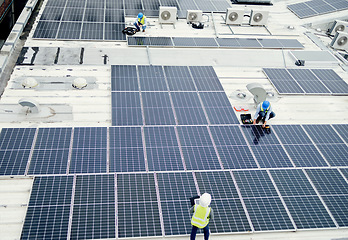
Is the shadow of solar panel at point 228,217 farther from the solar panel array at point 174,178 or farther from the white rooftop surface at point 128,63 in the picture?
the white rooftop surface at point 128,63

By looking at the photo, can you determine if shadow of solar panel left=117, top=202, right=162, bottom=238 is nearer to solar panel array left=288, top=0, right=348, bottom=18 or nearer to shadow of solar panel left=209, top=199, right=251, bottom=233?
shadow of solar panel left=209, top=199, right=251, bottom=233

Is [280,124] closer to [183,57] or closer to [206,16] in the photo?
[183,57]

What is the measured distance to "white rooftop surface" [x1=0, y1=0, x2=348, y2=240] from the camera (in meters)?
12.5

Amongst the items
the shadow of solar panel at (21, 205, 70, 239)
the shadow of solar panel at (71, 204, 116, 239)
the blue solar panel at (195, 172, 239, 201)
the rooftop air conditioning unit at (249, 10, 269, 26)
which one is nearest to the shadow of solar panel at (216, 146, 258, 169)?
the blue solar panel at (195, 172, 239, 201)

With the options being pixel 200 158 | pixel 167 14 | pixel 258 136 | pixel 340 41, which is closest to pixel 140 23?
pixel 167 14

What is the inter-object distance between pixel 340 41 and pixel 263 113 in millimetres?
13809

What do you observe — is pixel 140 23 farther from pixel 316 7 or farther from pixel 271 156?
pixel 316 7

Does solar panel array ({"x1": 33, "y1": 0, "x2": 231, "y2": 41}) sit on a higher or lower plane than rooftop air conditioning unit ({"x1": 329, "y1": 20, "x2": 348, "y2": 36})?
lower

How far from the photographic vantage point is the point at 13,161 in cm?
1345

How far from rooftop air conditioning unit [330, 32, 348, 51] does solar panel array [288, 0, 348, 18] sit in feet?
15.4

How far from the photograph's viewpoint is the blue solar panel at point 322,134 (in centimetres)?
1631

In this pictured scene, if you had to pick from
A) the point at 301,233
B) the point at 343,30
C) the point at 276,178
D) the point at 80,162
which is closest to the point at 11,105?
the point at 80,162

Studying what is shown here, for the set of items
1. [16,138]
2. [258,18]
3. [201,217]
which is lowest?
[16,138]

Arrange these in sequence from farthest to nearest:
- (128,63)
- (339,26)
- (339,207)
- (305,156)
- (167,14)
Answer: (339,26) < (167,14) < (128,63) < (305,156) < (339,207)
